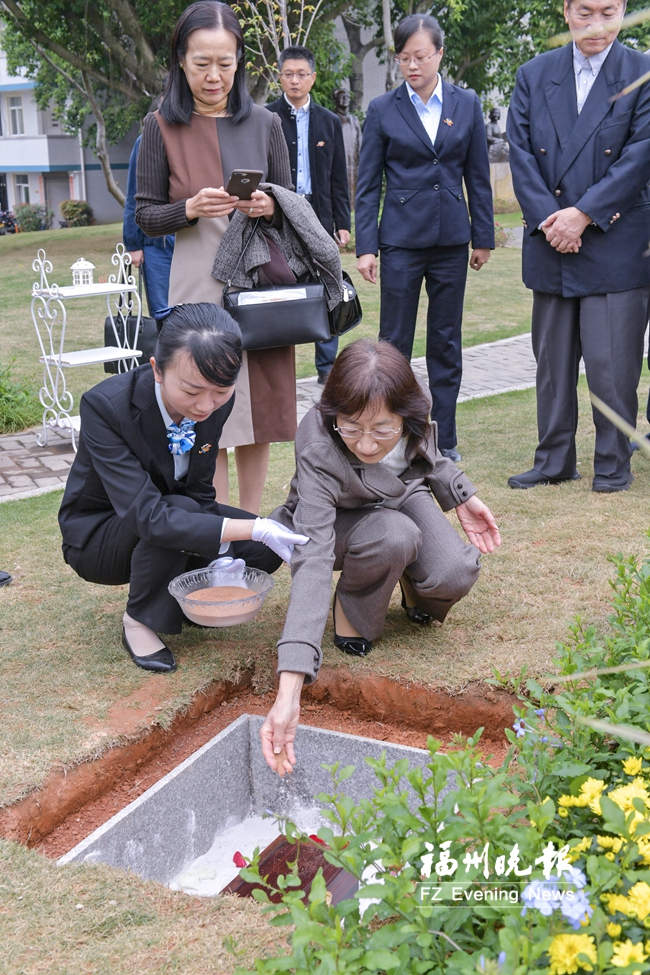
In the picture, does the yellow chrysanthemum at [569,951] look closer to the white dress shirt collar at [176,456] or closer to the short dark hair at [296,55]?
the white dress shirt collar at [176,456]

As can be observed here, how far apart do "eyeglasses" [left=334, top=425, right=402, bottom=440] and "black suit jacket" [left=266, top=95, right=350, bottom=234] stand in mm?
4462

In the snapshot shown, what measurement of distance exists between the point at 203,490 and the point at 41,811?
1141 mm

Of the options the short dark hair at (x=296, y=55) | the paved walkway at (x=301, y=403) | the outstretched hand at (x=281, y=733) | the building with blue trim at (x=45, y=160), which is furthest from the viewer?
the building with blue trim at (x=45, y=160)

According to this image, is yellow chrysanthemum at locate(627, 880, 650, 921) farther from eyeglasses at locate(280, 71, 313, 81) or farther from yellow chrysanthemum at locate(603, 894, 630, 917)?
eyeglasses at locate(280, 71, 313, 81)

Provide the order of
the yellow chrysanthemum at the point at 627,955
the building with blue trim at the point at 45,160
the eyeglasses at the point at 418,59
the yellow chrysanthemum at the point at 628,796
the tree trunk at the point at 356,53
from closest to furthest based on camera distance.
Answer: the yellow chrysanthemum at the point at 627,955 < the yellow chrysanthemum at the point at 628,796 < the eyeglasses at the point at 418,59 < the tree trunk at the point at 356,53 < the building with blue trim at the point at 45,160

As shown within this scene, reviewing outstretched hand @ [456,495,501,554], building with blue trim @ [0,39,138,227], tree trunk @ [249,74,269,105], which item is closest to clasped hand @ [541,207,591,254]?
outstretched hand @ [456,495,501,554]

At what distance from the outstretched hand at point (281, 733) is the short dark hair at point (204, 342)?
36.1 inches

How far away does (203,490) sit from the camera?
3324 mm

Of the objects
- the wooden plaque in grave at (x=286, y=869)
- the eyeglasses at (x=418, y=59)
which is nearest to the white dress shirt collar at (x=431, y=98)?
the eyeglasses at (x=418, y=59)

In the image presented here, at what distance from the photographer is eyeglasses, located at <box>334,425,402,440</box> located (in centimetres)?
276

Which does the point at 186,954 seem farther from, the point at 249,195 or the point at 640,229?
the point at 640,229

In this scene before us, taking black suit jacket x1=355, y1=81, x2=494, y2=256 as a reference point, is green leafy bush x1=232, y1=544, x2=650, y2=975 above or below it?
below

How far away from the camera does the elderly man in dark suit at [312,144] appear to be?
6.80 metres

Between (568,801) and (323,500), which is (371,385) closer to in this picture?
(323,500)
